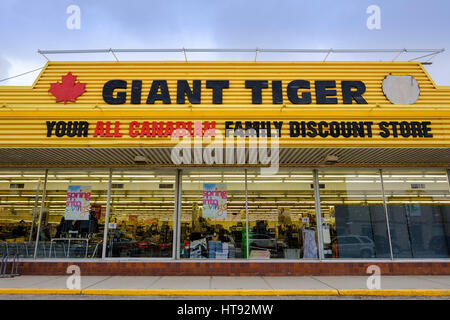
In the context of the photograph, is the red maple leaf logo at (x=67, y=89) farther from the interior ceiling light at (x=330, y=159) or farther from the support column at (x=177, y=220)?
the interior ceiling light at (x=330, y=159)

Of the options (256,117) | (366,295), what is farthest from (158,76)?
(366,295)

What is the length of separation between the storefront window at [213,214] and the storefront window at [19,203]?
520 centimetres

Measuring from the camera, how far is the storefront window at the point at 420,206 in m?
10.4

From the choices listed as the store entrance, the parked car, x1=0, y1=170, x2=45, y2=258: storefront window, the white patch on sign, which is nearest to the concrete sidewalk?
the parked car

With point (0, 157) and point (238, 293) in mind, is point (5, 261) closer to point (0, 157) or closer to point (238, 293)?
point (0, 157)

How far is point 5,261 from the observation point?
30.5 ft

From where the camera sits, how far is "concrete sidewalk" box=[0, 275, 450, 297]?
752 cm

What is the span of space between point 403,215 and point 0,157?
1361 centimetres

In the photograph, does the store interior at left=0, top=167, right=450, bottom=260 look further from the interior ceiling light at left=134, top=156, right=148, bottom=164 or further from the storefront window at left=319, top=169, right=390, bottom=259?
the interior ceiling light at left=134, top=156, right=148, bottom=164

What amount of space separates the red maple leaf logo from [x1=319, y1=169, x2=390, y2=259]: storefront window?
8508 mm

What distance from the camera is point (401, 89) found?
959cm

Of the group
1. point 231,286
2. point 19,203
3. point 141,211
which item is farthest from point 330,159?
point 19,203

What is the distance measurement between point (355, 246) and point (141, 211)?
24.4 ft
